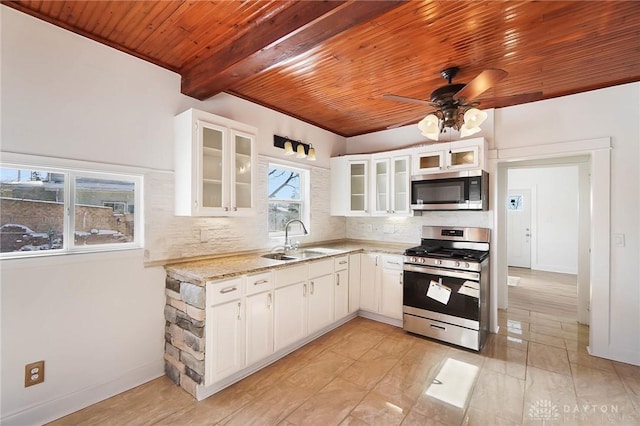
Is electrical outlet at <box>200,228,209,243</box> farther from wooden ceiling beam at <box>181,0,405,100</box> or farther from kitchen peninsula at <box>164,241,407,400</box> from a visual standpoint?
wooden ceiling beam at <box>181,0,405,100</box>

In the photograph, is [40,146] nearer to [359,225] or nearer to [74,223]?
[74,223]

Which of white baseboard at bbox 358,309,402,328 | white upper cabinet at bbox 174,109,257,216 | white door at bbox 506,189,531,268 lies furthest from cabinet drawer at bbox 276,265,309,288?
white door at bbox 506,189,531,268

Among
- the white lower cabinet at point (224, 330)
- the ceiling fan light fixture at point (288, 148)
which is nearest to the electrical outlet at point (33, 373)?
the white lower cabinet at point (224, 330)

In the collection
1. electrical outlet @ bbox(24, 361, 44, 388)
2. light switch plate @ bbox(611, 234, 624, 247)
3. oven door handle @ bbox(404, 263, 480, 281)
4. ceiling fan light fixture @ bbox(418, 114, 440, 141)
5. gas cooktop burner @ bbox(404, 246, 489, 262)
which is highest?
ceiling fan light fixture @ bbox(418, 114, 440, 141)

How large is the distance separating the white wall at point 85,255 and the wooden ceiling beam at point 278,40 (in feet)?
1.42

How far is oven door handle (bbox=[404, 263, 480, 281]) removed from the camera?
289 cm

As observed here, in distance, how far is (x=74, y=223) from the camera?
6.97 ft

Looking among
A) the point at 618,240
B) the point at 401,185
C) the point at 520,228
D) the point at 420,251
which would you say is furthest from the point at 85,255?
the point at 520,228

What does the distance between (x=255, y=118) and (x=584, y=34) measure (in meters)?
2.96

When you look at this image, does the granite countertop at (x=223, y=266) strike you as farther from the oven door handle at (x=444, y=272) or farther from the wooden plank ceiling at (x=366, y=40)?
the wooden plank ceiling at (x=366, y=40)

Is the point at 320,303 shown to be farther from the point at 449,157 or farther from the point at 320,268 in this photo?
the point at 449,157

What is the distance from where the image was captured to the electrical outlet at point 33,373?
6.09 ft

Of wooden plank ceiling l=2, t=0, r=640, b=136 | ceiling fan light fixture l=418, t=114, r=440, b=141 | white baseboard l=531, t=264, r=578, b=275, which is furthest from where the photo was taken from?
white baseboard l=531, t=264, r=578, b=275

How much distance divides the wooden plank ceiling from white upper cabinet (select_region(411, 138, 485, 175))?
1.97 ft
